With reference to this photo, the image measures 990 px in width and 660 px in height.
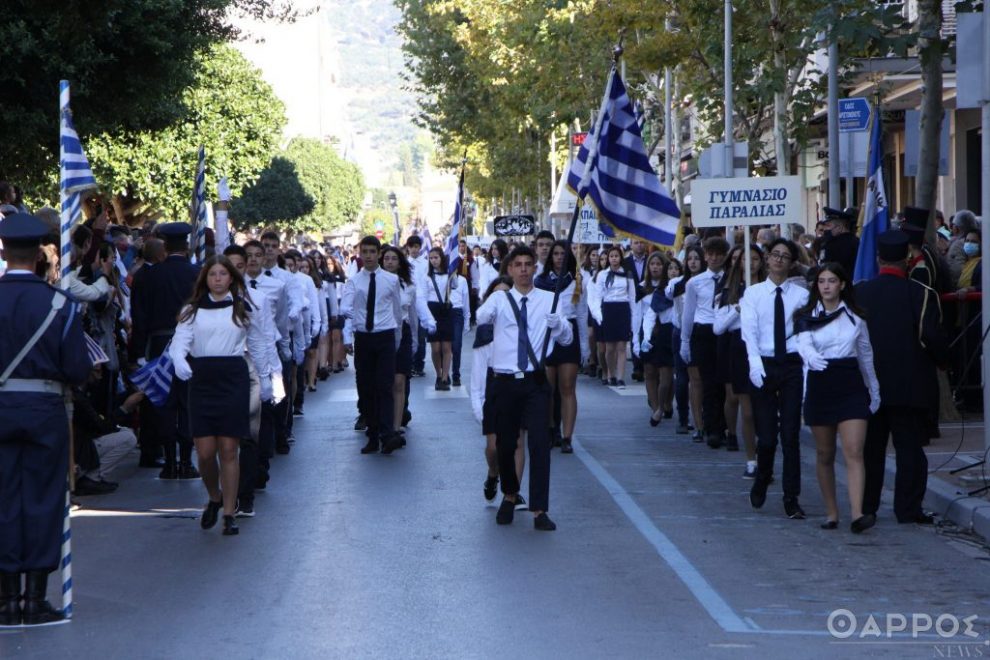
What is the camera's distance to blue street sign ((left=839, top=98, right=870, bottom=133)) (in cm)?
2180

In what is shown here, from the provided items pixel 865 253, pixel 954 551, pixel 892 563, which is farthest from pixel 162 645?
pixel 865 253

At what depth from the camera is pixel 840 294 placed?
35.4 feet

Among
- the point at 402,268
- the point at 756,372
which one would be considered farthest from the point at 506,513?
the point at 402,268

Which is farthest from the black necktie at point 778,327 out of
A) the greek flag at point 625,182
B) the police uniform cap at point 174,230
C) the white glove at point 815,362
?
the police uniform cap at point 174,230

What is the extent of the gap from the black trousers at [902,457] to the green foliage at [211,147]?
39.4 meters

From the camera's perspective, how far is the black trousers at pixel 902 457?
11.1 meters

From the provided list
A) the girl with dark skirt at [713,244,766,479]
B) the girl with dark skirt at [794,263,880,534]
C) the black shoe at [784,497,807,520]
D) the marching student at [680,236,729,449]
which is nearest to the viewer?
the girl with dark skirt at [794,263,880,534]

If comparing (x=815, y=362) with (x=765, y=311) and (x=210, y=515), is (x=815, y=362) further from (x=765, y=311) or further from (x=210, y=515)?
(x=210, y=515)

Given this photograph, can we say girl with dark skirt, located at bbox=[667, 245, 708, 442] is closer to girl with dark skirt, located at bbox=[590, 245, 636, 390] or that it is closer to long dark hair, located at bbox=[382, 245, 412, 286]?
long dark hair, located at bbox=[382, 245, 412, 286]

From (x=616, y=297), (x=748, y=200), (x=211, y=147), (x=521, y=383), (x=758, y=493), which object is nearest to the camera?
(x=521, y=383)

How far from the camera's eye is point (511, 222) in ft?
175

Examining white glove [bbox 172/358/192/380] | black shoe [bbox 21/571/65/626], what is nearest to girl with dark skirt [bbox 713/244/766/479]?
white glove [bbox 172/358/192/380]

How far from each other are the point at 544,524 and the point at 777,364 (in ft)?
6.79

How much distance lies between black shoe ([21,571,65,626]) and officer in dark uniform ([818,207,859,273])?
10.6 m
